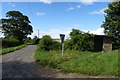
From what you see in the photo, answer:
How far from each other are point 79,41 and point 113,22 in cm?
1090

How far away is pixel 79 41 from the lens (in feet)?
101

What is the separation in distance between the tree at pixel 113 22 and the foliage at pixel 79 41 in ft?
27.9

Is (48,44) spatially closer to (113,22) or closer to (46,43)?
(46,43)

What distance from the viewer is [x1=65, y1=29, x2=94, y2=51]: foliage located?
30.8m

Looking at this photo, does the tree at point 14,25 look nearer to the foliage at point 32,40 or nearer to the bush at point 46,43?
the foliage at point 32,40

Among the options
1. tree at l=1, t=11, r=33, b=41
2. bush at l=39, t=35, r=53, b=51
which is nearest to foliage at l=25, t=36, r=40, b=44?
tree at l=1, t=11, r=33, b=41

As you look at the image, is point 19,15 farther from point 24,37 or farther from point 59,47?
point 59,47

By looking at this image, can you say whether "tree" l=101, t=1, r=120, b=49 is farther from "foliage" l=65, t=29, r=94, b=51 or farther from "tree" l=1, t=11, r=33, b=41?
"tree" l=1, t=11, r=33, b=41

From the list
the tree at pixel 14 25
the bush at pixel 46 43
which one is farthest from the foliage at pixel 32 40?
the bush at pixel 46 43

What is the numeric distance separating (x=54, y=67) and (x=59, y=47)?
52.4 ft

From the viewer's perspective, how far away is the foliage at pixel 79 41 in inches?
1212

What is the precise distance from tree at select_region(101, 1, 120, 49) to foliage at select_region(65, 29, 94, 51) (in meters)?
8.50

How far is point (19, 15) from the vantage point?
8619 cm

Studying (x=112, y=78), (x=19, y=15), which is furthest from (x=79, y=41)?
(x=19, y=15)
